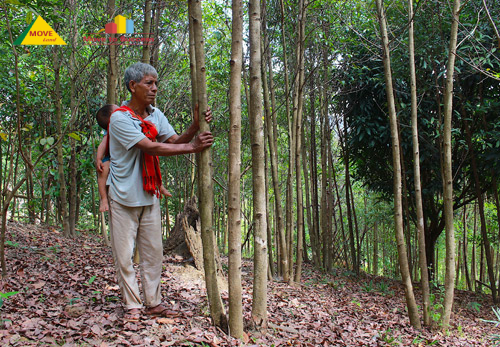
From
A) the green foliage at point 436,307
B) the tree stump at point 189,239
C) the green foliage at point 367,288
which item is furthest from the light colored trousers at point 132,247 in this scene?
the green foliage at point 367,288

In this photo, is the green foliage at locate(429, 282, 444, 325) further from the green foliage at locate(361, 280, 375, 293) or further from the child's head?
the child's head

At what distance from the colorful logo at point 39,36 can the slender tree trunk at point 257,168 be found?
8.97 feet

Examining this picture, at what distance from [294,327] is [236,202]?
152cm

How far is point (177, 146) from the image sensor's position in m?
2.45

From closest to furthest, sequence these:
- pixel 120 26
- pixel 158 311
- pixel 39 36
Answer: pixel 158 311, pixel 39 36, pixel 120 26

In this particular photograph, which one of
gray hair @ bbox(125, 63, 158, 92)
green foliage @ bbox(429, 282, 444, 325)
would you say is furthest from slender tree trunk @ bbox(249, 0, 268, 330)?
green foliage @ bbox(429, 282, 444, 325)

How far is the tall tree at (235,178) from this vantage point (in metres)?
2.46

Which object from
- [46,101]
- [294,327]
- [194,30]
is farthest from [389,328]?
[46,101]

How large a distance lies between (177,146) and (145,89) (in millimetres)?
533

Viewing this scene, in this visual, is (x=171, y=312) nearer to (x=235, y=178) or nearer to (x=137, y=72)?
(x=235, y=178)

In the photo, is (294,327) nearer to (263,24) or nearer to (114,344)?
(114,344)

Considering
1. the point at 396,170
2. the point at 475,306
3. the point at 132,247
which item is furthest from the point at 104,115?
the point at 475,306

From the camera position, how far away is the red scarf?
104 inches

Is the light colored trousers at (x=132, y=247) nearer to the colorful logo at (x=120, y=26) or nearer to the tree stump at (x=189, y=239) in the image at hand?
the tree stump at (x=189, y=239)
